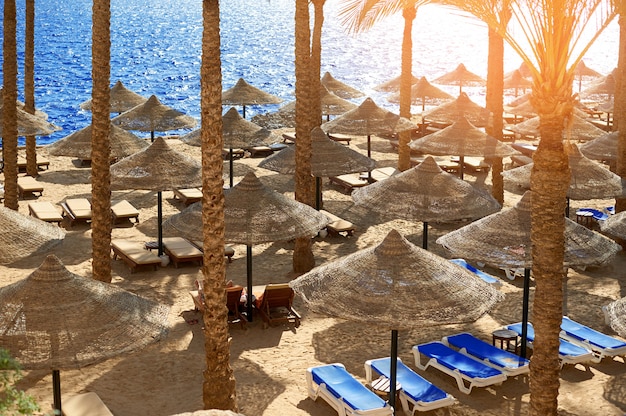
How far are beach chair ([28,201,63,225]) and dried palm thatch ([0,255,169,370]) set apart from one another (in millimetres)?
10790

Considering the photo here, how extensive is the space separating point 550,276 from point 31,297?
269 inches

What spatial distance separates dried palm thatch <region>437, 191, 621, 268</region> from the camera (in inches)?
586

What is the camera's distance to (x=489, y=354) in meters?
14.7

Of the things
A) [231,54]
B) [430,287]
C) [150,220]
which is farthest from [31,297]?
[231,54]

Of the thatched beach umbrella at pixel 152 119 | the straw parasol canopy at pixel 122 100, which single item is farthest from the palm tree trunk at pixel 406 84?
the straw parasol canopy at pixel 122 100

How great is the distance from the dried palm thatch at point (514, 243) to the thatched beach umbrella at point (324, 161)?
682cm

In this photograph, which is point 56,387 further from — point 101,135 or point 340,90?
point 340,90

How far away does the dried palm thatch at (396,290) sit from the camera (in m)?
12.4

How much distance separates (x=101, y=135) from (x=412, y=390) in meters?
8.10

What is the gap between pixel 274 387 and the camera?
46.4ft

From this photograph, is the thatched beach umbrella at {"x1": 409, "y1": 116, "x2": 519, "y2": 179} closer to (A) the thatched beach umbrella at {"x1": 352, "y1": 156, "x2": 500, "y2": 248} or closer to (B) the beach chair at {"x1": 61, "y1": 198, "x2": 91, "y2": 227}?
(A) the thatched beach umbrella at {"x1": 352, "y1": 156, "x2": 500, "y2": 248}

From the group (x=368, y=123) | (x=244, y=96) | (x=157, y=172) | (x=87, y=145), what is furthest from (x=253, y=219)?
(x=244, y=96)

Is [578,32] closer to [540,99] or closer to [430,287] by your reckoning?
[540,99]

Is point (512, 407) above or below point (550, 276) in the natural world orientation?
below
